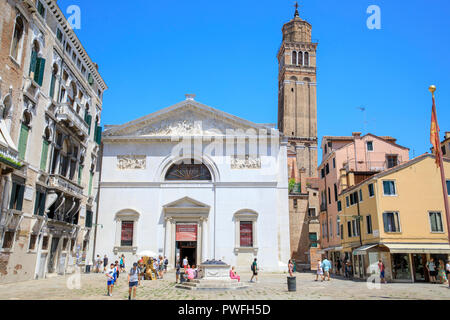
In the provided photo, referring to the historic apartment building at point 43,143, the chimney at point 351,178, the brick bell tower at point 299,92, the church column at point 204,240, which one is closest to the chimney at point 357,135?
the chimney at point 351,178

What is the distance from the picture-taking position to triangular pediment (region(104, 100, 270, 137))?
33.2 meters

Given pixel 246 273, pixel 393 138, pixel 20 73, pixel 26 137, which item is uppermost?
pixel 393 138

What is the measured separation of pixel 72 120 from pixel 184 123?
1112 cm

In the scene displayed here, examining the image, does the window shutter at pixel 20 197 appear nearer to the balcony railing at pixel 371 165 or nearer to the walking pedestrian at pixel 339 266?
the walking pedestrian at pixel 339 266

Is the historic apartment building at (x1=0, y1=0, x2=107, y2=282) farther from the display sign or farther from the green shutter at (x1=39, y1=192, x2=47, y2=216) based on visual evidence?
the display sign

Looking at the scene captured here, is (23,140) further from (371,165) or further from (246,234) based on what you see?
(371,165)

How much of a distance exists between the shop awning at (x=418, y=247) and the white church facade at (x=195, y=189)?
30.1 ft

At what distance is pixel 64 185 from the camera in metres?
23.7

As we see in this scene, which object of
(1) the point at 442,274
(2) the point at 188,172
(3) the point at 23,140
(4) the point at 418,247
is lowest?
(1) the point at 442,274

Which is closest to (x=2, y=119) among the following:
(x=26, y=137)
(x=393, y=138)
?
(x=26, y=137)

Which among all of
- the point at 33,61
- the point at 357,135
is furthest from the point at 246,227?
the point at 33,61
